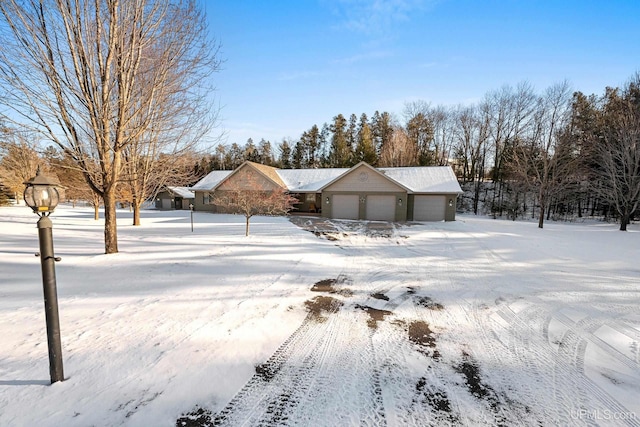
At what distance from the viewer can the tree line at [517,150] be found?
18.1 m

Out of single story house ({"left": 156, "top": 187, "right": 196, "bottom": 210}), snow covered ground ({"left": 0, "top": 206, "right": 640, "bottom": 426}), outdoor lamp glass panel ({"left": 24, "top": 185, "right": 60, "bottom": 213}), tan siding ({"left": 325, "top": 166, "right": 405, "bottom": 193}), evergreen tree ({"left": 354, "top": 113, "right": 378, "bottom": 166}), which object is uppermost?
evergreen tree ({"left": 354, "top": 113, "right": 378, "bottom": 166})

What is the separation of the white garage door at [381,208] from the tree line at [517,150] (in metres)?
9.02

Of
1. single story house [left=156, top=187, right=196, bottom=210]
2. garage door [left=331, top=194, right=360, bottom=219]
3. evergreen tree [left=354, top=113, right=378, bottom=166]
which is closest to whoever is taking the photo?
garage door [left=331, top=194, right=360, bottom=219]

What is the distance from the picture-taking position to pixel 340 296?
16.6 ft

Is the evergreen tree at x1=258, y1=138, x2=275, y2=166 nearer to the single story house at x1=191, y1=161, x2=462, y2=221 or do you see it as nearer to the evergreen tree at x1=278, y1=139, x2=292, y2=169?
the evergreen tree at x1=278, y1=139, x2=292, y2=169

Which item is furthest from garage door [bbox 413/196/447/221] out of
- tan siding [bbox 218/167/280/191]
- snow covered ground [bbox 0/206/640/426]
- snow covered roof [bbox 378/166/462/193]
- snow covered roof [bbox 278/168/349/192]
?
snow covered ground [bbox 0/206/640/426]

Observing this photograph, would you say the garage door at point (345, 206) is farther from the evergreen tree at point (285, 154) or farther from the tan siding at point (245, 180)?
the evergreen tree at point (285, 154)

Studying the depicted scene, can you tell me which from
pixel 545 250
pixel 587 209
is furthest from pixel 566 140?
pixel 587 209

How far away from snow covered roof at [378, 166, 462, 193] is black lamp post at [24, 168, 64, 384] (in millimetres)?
19204

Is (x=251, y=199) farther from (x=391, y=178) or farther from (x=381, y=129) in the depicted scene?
(x=381, y=129)

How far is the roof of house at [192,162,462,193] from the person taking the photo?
19719 mm

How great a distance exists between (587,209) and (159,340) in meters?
38.9

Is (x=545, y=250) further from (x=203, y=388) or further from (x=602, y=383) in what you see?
(x=203, y=388)

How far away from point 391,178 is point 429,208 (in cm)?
353
